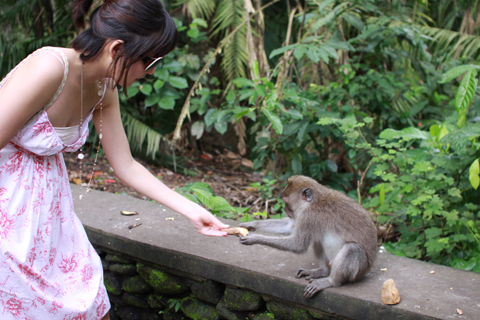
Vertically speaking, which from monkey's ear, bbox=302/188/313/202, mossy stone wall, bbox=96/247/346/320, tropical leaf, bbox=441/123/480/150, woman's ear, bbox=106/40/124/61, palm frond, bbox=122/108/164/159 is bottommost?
palm frond, bbox=122/108/164/159

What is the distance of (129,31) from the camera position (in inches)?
61.0

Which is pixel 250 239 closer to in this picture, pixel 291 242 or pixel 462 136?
pixel 291 242

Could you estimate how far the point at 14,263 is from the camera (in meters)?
1.53

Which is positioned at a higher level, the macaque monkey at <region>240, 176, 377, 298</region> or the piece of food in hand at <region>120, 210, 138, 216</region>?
the macaque monkey at <region>240, 176, 377, 298</region>

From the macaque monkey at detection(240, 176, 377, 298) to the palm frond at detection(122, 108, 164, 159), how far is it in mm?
2977

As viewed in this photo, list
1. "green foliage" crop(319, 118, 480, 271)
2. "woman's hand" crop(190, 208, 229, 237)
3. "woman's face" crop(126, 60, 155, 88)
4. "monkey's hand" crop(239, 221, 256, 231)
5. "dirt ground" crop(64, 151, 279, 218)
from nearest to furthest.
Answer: "woman's face" crop(126, 60, 155, 88)
"woman's hand" crop(190, 208, 229, 237)
"monkey's hand" crop(239, 221, 256, 231)
"green foliage" crop(319, 118, 480, 271)
"dirt ground" crop(64, 151, 279, 218)

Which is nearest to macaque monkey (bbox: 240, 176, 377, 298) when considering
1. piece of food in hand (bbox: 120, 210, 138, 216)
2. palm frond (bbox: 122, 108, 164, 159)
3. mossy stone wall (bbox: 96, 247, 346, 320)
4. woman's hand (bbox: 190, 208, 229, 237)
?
mossy stone wall (bbox: 96, 247, 346, 320)

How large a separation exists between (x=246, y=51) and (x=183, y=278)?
131 inches

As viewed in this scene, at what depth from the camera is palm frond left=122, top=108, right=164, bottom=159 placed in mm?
5168

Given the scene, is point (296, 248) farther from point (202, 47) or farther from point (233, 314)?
point (202, 47)

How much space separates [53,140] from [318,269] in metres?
1.42

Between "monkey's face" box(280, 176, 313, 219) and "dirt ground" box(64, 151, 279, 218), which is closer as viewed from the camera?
"monkey's face" box(280, 176, 313, 219)

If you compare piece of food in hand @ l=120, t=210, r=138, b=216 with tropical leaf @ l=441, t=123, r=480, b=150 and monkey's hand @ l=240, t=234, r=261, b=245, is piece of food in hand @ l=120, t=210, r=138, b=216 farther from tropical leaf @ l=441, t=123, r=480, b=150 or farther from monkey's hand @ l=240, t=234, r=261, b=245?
tropical leaf @ l=441, t=123, r=480, b=150

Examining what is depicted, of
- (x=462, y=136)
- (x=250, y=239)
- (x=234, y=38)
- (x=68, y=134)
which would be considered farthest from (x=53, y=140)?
(x=234, y=38)
